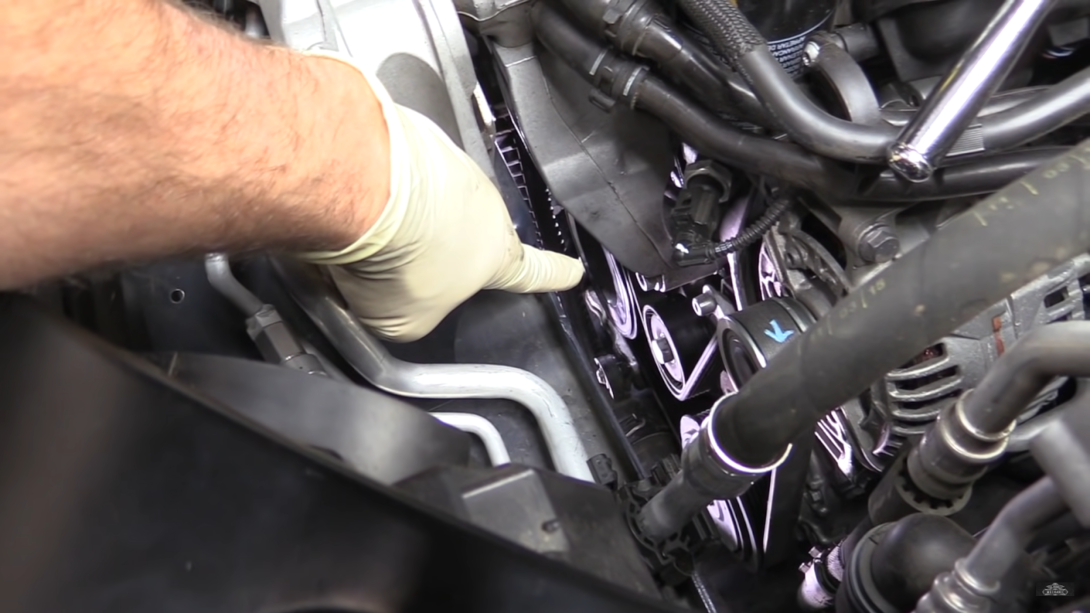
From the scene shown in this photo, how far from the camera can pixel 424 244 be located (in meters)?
0.73

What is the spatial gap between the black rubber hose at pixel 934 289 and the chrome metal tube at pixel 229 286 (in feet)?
1.58

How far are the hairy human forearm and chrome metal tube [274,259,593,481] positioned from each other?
0.15m

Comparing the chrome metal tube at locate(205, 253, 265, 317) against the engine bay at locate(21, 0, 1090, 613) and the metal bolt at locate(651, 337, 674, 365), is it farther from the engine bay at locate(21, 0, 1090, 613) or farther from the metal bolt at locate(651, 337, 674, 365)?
the metal bolt at locate(651, 337, 674, 365)

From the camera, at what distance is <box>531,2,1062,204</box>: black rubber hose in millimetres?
591

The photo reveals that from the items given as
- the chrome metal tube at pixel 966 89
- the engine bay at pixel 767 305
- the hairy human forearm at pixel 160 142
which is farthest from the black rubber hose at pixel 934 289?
the hairy human forearm at pixel 160 142

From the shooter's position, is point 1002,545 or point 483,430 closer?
point 1002,545

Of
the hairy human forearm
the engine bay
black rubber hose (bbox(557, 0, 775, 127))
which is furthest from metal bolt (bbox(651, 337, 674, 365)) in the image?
the hairy human forearm

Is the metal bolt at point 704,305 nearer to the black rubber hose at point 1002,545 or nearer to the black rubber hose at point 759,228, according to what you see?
the black rubber hose at point 759,228

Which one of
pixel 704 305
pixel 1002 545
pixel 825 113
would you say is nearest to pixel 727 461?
pixel 1002 545

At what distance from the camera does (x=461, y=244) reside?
0.77m

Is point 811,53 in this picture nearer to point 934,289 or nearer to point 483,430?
point 934,289

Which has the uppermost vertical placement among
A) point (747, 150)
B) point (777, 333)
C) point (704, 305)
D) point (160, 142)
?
point (160, 142)

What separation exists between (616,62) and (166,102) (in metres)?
0.41

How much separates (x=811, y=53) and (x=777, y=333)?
0.24m
